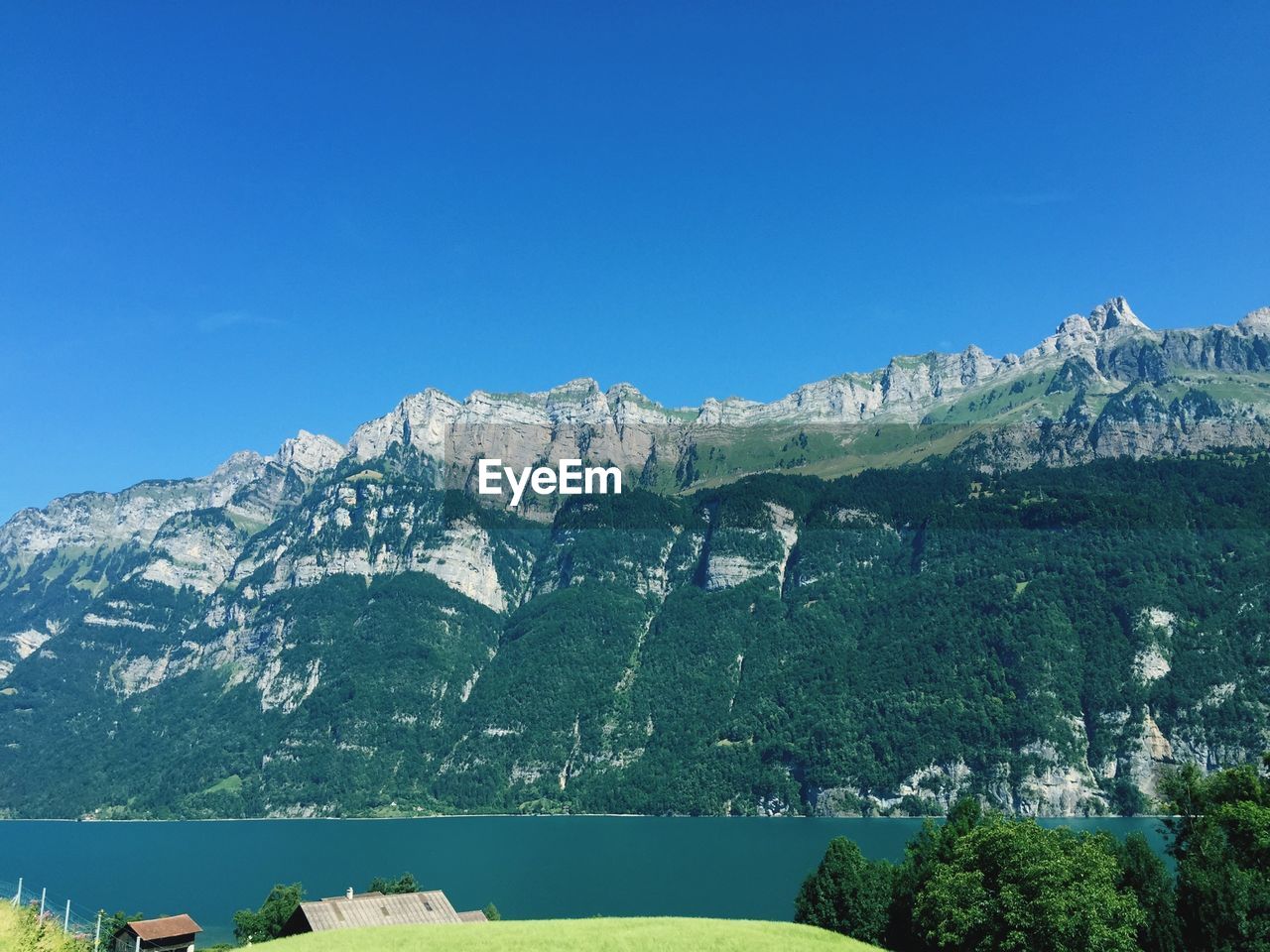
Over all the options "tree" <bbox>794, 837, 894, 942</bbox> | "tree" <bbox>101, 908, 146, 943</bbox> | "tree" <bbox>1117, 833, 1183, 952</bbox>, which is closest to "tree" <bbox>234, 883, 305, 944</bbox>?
"tree" <bbox>101, 908, 146, 943</bbox>

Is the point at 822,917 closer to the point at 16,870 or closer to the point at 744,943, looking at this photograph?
the point at 744,943

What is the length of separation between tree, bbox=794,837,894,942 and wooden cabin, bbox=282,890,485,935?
73.7ft

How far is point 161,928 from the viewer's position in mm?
76500

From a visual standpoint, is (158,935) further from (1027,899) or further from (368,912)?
(1027,899)

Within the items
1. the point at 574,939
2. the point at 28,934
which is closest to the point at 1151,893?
the point at 574,939

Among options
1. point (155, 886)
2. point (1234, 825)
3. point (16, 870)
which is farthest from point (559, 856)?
point (1234, 825)

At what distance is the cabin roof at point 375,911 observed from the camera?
60125 mm

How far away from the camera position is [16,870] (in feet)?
606

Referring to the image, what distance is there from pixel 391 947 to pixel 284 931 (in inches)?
1229

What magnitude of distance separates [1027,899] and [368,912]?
1462 inches

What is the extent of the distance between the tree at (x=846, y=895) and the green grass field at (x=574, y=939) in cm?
1995

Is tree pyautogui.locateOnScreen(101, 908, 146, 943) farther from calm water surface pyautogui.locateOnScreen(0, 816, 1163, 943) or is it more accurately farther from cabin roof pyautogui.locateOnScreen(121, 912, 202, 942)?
calm water surface pyautogui.locateOnScreen(0, 816, 1163, 943)

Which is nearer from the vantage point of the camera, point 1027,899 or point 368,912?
point 1027,899

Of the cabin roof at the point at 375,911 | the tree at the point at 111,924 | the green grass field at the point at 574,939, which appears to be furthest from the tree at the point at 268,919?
the green grass field at the point at 574,939
